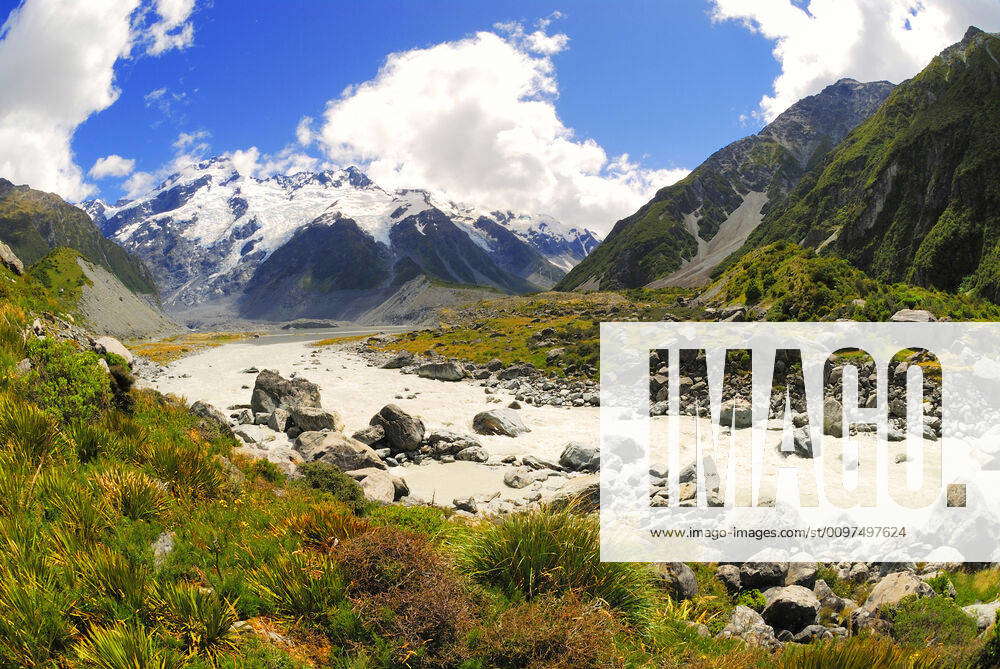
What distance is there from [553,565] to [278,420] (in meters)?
24.8

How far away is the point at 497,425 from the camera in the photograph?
1138 inches

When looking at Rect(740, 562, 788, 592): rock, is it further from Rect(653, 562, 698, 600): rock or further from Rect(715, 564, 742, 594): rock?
Rect(653, 562, 698, 600): rock

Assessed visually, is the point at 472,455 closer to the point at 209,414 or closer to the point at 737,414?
the point at 209,414

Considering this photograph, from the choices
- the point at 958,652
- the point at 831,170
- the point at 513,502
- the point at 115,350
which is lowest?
the point at 513,502

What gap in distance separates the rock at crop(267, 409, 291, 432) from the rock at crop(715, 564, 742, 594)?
2348 centimetres

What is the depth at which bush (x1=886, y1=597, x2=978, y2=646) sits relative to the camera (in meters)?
7.82

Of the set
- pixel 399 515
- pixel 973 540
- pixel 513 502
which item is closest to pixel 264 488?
pixel 399 515

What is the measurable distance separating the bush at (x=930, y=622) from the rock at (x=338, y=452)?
53.8 ft

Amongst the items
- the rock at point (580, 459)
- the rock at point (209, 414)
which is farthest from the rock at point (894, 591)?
the rock at point (209, 414)

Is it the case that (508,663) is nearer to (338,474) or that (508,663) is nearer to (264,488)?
(264,488)

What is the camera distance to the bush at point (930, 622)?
7.82 metres

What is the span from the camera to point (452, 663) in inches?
214

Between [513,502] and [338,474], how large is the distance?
6.38 m

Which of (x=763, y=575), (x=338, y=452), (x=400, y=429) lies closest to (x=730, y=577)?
(x=763, y=575)
